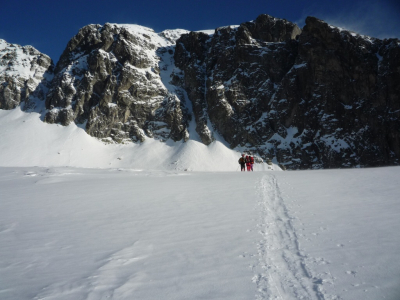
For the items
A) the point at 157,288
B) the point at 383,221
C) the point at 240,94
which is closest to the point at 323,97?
the point at 240,94

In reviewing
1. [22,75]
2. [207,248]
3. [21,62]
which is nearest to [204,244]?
[207,248]

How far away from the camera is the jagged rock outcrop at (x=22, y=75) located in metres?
67.4

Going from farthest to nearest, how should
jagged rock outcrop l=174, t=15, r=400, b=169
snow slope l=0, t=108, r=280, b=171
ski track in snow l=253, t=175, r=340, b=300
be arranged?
snow slope l=0, t=108, r=280, b=171 < jagged rock outcrop l=174, t=15, r=400, b=169 < ski track in snow l=253, t=175, r=340, b=300

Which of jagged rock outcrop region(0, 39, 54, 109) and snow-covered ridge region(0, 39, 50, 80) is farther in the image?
snow-covered ridge region(0, 39, 50, 80)

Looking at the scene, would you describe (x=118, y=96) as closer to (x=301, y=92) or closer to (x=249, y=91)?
(x=249, y=91)

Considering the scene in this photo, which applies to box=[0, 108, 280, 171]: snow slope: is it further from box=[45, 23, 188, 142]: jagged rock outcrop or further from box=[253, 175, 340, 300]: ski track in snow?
box=[253, 175, 340, 300]: ski track in snow

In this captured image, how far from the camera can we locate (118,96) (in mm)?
63969

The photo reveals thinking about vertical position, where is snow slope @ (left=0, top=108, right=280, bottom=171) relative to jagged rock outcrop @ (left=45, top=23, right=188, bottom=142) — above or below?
below

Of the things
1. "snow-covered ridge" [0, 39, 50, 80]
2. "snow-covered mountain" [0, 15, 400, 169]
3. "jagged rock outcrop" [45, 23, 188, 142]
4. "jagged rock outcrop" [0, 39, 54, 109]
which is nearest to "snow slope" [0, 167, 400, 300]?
"snow-covered mountain" [0, 15, 400, 169]

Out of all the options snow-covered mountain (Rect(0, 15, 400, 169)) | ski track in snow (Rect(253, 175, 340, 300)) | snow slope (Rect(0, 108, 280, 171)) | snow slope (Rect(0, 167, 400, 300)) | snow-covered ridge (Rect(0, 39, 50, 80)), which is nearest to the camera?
ski track in snow (Rect(253, 175, 340, 300))

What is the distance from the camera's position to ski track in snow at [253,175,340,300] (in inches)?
130

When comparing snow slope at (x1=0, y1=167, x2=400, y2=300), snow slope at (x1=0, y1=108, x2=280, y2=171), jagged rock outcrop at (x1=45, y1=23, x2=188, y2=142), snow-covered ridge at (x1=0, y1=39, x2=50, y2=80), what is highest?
snow-covered ridge at (x1=0, y1=39, x2=50, y2=80)

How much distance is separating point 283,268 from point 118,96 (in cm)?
6709

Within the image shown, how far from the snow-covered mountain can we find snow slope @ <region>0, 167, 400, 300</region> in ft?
166
